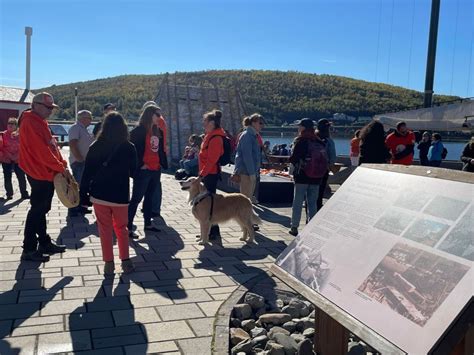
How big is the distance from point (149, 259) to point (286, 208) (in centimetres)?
479

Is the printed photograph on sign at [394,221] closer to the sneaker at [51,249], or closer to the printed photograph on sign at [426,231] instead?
the printed photograph on sign at [426,231]

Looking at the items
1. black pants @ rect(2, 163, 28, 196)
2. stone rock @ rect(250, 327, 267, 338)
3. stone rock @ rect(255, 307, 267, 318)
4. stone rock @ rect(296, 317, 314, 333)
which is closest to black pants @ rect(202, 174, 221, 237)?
stone rock @ rect(255, 307, 267, 318)

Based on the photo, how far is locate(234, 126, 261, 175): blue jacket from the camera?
7.49 metres

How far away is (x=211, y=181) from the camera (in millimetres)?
6852

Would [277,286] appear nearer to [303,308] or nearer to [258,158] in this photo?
[303,308]

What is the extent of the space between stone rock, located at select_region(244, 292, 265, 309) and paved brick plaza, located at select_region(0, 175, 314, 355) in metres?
0.27

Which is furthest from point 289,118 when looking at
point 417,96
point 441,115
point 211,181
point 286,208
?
point 211,181

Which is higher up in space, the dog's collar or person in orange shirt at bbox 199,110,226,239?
person in orange shirt at bbox 199,110,226,239

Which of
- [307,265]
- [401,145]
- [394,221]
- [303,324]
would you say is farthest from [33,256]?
[401,145]

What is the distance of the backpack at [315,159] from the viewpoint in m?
6.95

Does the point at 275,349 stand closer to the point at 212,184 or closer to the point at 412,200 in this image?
the point at 412,200

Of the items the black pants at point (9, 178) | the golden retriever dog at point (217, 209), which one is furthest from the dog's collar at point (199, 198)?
the black pants at point (9, 178)

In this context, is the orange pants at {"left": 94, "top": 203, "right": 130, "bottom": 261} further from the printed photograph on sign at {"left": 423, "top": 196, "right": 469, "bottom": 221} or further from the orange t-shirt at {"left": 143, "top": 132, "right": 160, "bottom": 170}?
the printed photograph on sign at {"left": 423, "top": 196, "right": 469, "bottom": 221}

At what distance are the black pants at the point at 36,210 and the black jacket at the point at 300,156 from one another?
3.50 metres
